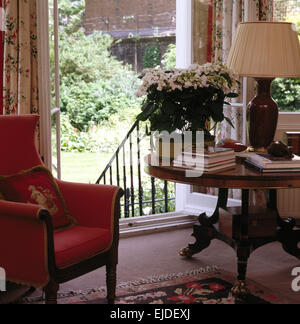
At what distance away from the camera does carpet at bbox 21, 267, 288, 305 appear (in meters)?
2.71

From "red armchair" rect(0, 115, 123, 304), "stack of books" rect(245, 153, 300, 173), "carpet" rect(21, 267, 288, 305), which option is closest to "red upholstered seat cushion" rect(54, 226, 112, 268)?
"red armchair" rect(0, 115, 123, 304)

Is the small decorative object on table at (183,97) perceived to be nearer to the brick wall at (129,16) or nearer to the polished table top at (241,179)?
the polished table top at (241,179)

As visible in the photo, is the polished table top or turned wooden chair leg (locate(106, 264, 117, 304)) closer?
the polished table top

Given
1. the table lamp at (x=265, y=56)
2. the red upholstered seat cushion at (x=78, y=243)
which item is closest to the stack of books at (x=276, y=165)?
the table lamp at (x=265, y=56)

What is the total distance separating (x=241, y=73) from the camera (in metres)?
2.92

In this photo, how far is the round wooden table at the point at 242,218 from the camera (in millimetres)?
2557

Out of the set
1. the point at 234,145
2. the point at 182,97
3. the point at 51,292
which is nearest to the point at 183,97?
the point at 182,97

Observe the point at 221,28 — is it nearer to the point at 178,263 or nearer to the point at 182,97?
the point at 182,97

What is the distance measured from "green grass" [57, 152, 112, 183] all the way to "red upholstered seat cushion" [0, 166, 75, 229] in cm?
437

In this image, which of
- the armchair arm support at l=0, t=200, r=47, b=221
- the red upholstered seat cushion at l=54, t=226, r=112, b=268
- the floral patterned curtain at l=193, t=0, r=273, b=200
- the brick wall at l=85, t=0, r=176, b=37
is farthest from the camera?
the brick wall at l=85, t=0, r=176, b=37

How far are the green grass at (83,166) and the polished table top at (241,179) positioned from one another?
4544 millimetres

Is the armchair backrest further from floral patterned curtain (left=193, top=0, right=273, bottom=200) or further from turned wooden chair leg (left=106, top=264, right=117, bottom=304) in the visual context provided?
floral patterned curtain (left=193, top=0, right=273, bottom=200)

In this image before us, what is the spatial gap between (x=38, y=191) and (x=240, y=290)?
1.17 meters

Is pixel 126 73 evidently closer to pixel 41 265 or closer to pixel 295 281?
pixel 295 281
